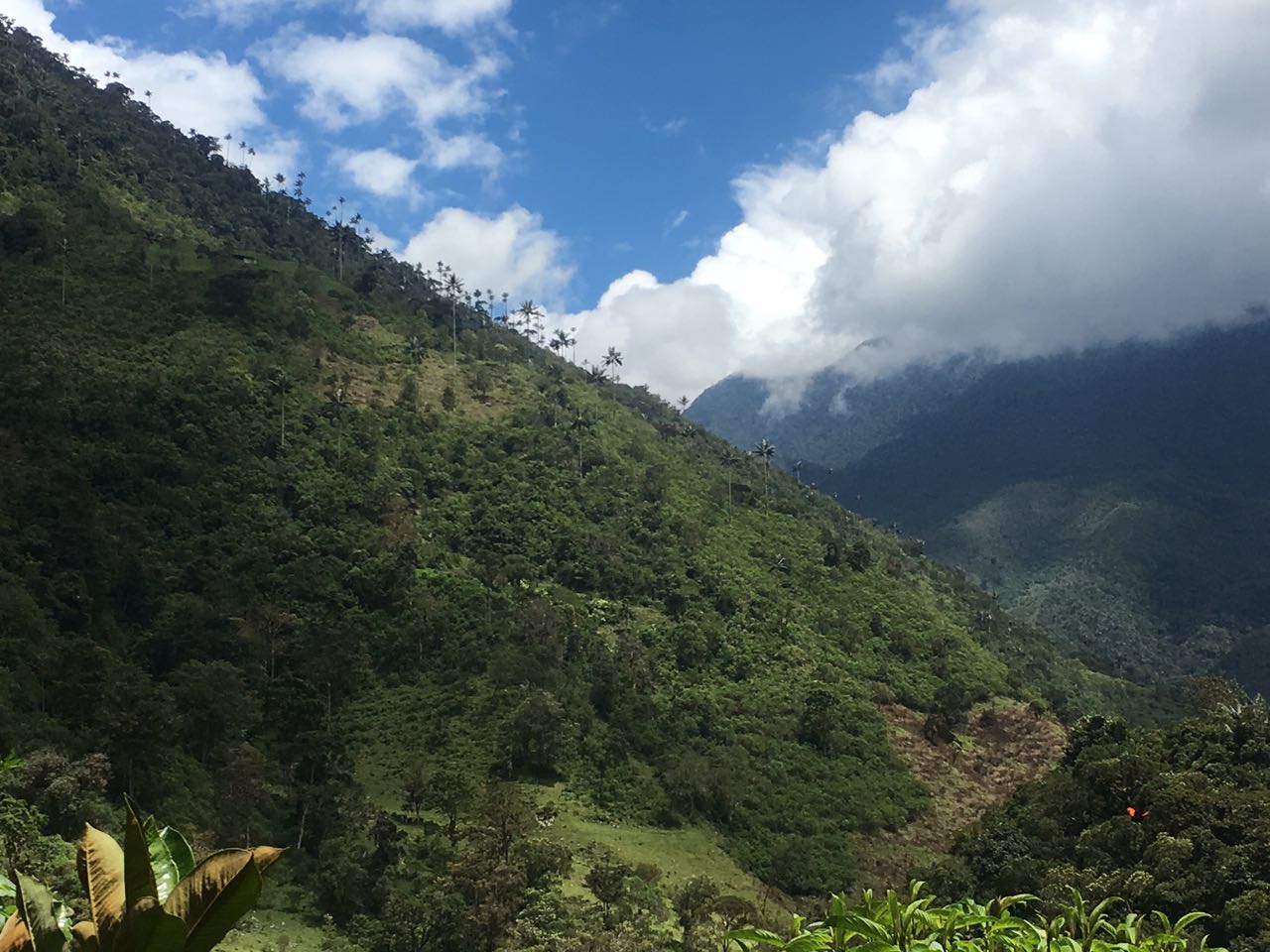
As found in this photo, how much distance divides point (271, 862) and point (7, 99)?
107 metres

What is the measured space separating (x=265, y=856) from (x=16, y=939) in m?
0.83

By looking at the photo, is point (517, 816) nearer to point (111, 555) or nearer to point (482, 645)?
point (482, 645)

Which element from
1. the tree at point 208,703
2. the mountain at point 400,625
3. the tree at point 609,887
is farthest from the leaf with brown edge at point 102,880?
the tree at point 208,703

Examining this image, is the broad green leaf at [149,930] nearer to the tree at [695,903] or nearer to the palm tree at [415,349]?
the tree at [695,903]

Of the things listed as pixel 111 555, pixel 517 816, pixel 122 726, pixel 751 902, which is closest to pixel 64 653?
pixel 122 726

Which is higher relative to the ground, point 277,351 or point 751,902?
point 277,351

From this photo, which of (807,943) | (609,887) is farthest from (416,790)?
(807,943)

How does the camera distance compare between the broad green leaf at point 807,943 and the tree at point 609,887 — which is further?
the tree at point 609,887

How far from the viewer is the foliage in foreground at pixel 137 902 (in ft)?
8.82

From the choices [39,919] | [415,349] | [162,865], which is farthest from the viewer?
[415,349]

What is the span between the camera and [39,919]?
2791 millimetres

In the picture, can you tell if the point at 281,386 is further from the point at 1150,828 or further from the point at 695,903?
the point at 1150,828

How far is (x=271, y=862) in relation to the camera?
9.62 feet

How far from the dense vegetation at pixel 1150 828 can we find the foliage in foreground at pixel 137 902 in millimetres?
26091
